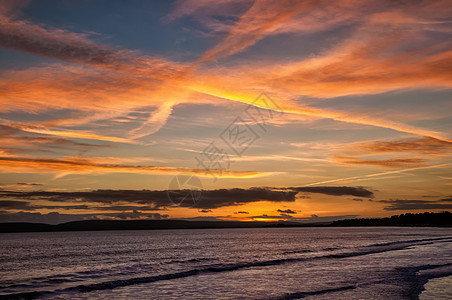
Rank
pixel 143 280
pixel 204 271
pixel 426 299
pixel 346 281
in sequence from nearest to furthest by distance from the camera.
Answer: pixel 426 299, pixel 346 281, pixel 143 280, pixel 204 271

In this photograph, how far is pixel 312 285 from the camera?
30938mm

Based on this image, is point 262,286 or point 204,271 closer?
point 262,286

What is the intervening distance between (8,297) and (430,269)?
39030 millimetres

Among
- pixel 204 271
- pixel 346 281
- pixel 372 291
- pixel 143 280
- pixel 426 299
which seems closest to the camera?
pixel 426 299

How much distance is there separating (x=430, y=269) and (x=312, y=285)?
16.1m

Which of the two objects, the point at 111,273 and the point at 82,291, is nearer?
the point at 82,291

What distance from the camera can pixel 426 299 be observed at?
24156 millimetres

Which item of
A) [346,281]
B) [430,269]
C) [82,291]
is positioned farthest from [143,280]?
[430,269]

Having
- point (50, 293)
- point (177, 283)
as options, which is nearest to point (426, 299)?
point (177, 283)

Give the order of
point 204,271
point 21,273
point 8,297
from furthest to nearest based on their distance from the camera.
A: point 21,273
point 204,271
point 8,297

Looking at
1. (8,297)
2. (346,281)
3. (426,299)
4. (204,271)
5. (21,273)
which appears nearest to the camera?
(426,299)

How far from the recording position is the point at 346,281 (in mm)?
32594

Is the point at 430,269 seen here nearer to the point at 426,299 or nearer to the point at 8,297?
the point at 426,299

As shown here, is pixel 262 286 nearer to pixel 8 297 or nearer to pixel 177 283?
pixel 177 283
